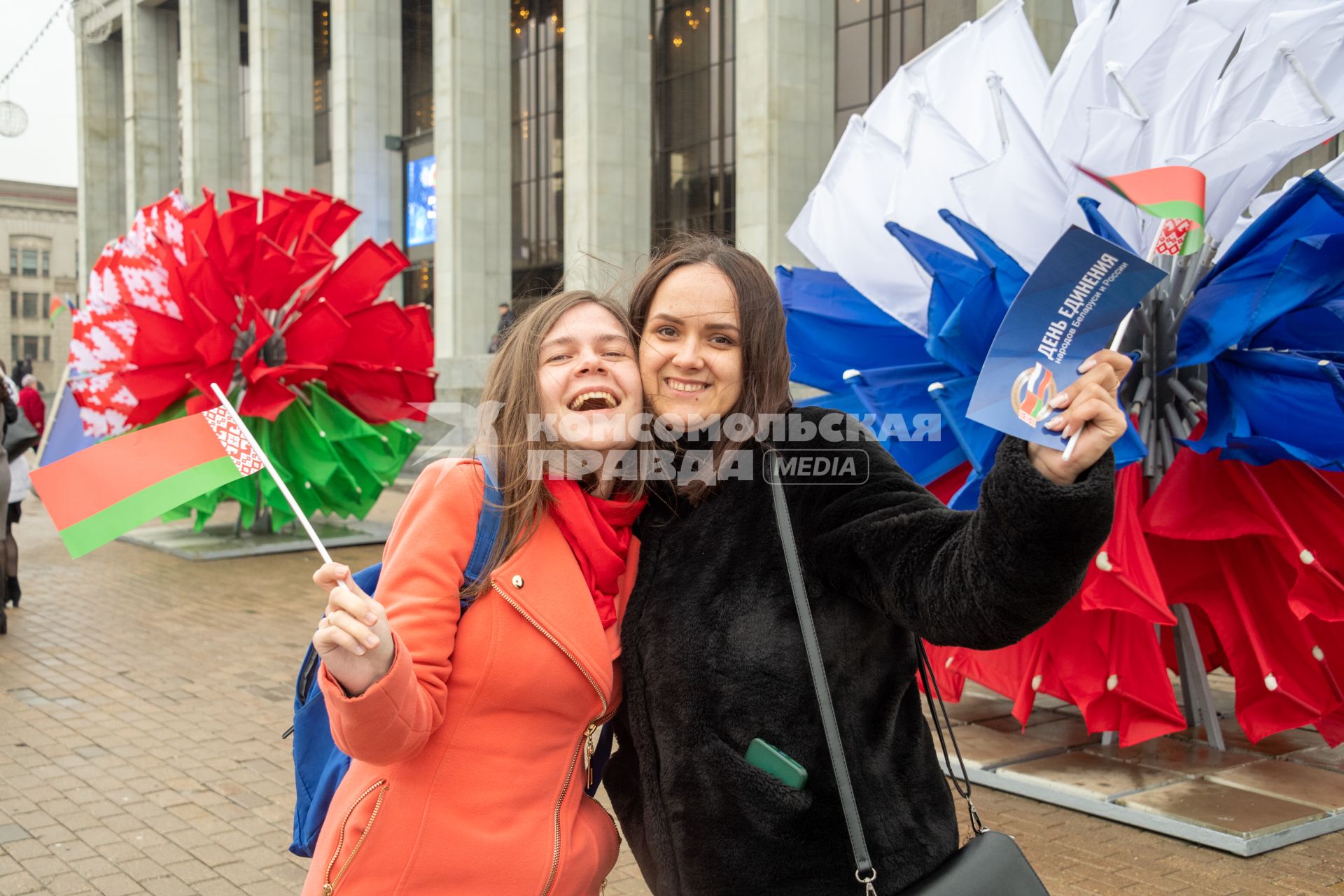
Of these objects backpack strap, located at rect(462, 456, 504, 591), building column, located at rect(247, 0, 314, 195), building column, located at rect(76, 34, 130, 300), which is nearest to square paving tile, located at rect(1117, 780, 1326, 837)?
backpack strap, located at rect(462, 456, 504, 591)

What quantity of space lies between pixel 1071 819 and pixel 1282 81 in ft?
9.06

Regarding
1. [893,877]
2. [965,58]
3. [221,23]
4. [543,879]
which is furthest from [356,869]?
[221,23]

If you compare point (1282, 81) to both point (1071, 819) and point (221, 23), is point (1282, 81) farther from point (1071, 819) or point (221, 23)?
point (221, 23)

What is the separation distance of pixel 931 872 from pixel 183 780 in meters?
4.26

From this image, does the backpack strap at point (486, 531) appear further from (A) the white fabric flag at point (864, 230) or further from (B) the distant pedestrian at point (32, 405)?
(B) the distant pedestrian at point (32, 405)

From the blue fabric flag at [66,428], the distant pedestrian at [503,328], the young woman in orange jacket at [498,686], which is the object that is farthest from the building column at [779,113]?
the young woman in orange jacket at [498,686]

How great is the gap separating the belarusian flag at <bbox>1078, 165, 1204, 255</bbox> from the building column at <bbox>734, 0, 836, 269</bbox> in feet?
42.9

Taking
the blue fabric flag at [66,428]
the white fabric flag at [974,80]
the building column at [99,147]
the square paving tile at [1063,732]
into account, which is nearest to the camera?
the white fabric flag at [974,80]

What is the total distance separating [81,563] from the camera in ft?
37.7

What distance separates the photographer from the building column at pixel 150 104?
35688mm

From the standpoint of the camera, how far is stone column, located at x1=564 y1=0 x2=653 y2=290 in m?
18.8

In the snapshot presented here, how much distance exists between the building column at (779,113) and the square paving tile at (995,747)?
10.3 m

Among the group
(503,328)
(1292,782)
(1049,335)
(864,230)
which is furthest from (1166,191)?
(503,328)

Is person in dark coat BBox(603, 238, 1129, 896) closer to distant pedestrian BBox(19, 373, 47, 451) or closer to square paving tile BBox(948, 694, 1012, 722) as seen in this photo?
square paving tile BBox(948, 694, 1012, 722)
